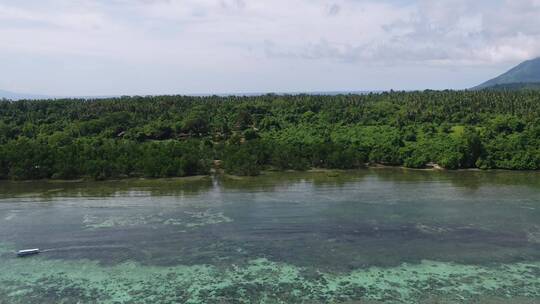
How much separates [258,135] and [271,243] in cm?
4551

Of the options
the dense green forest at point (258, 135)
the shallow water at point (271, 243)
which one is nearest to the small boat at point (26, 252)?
the shallow water at point (271, 243)

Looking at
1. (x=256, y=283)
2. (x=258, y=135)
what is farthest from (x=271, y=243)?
(x=258, y=135)

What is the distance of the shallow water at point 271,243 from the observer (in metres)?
27.3

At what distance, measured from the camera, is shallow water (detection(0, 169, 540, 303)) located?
27.3 metres

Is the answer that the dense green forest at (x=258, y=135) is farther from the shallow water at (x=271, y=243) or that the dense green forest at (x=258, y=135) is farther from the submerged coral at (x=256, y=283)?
the submerged coral at (x=256, y=283)

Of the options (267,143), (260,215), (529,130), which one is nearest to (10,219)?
(260,215)

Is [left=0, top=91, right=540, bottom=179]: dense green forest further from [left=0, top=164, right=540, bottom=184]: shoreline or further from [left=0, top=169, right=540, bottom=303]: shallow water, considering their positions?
[left=0, top=169, right=540, bottom=303]: shallow water

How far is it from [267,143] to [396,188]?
21635 mm

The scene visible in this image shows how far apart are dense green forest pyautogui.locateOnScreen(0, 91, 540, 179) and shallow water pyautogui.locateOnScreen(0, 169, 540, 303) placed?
19.4ft

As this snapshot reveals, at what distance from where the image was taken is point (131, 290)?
90.0ft

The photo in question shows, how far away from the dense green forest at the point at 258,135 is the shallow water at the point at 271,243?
5922 millimetres

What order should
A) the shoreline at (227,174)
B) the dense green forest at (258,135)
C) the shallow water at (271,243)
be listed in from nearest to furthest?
the shallow water at (271,243) → the shoreline at (227,174) → the dense green forest at (258,135)

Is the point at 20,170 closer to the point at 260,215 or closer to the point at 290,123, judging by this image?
the point at 260,215

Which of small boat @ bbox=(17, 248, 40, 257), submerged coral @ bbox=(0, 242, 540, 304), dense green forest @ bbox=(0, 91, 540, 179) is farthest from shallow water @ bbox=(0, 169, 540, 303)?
dense green forest @ bbox=(0, 91, 540, 179)
